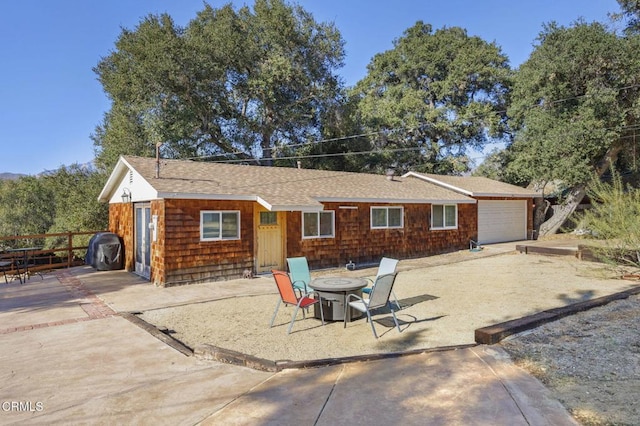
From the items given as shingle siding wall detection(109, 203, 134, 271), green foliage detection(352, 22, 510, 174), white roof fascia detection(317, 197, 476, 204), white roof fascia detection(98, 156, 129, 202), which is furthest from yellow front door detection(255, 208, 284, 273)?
green foliage detection(352, 22, 510, 174)

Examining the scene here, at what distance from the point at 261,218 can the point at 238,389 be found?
25.9ft

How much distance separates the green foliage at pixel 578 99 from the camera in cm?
1852

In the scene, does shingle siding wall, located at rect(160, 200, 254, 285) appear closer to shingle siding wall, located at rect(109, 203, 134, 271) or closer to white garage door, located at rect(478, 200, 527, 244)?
shingle siding wall, located at rect(109, 203, 134, 271)

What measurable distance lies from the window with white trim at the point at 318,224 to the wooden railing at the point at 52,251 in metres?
7.54

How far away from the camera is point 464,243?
1694 cm

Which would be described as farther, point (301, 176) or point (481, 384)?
point (301, 176)

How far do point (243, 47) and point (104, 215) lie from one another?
12875 millimetres

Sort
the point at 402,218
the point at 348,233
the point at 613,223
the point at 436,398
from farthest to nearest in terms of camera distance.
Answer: the point at 402,218 → the point at 348,233 → the point at 613,223 → the point at 436,398

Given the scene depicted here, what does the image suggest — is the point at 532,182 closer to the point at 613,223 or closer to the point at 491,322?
the point at 613,223

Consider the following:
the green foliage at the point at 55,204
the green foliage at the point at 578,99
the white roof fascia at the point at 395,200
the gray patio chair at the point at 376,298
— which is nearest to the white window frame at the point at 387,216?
the white roof fascia at the point at 395,200

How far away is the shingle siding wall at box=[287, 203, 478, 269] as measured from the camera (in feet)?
39.9

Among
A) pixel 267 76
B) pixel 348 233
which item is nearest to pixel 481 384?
pixel 348 233

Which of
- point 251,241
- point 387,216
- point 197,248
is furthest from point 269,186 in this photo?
point 387,216

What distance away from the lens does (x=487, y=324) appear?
5992mm
